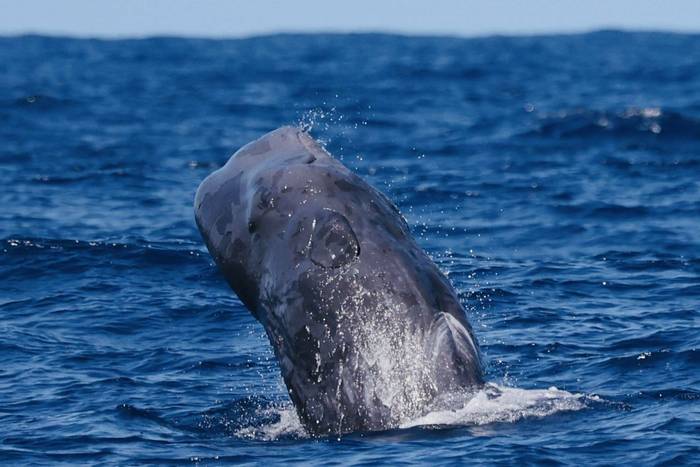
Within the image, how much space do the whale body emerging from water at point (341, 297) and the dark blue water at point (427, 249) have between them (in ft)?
1.15

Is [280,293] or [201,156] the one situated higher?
[280,293]

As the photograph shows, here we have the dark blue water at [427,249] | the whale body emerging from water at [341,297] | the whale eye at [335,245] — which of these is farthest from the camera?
the dark blue water at [427,249]

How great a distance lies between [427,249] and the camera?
75.4ft

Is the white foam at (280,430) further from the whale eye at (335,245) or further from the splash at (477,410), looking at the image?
the whale eye at (335,245)

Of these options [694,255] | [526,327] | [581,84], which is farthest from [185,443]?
[581,84]

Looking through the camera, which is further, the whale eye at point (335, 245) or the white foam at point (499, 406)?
the whale eye at point (335, 245)

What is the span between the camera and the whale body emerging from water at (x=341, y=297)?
38.6 feet

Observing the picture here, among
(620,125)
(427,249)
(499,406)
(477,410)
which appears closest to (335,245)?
(477,410)

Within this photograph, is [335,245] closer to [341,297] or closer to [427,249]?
[341,297]

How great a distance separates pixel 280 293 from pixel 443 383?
1581mm

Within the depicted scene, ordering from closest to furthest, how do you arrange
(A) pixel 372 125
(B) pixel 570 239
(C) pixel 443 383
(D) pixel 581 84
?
(C) pixel 443 383, (B) pixel 570 239, (A) pixel 372 125, (D) pixel 581 84

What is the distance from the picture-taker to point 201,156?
36562 mm

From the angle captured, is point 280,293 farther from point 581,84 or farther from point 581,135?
point 581,84

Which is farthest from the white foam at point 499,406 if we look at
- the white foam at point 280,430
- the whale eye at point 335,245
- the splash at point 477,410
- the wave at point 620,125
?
the wave at point 620,125
